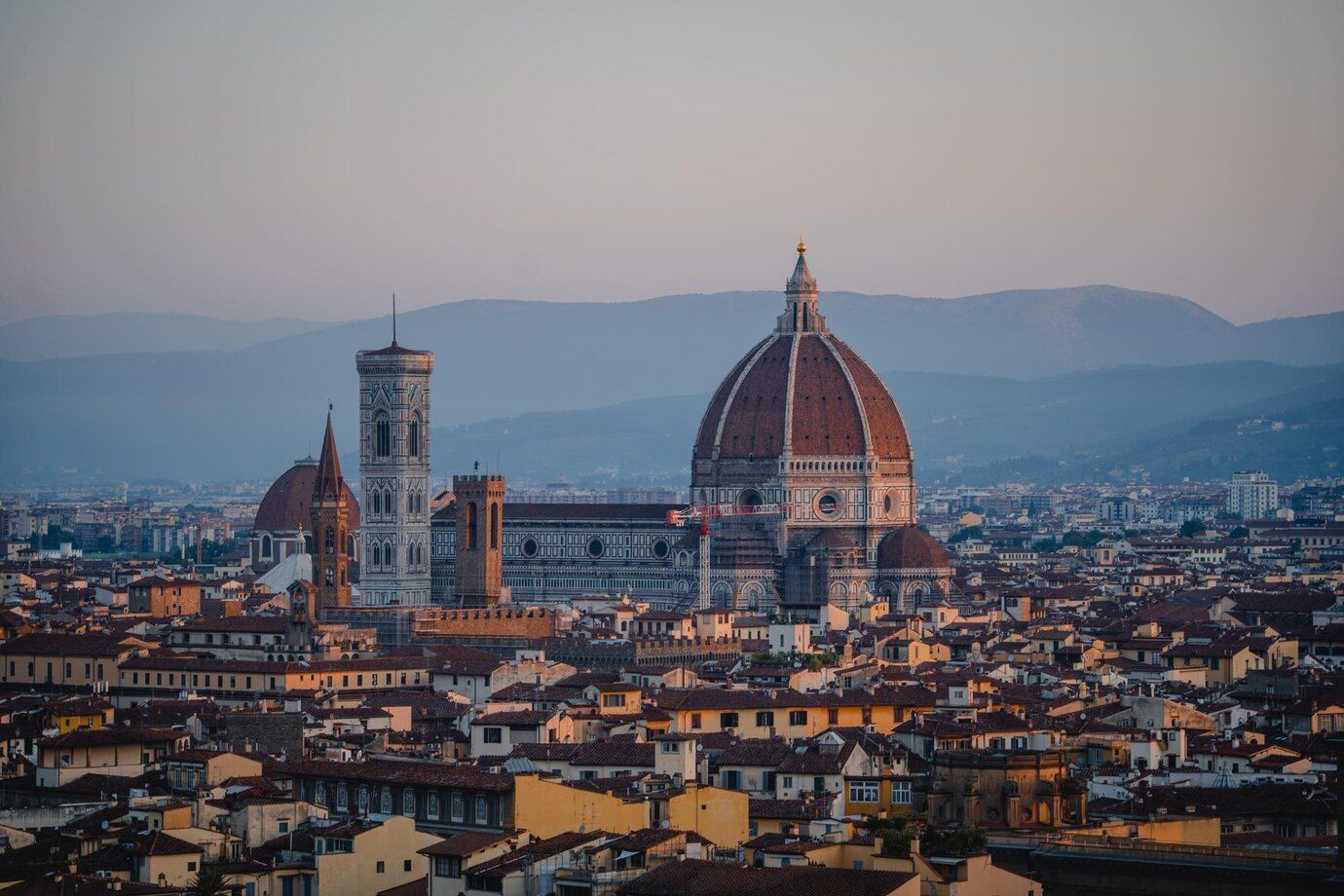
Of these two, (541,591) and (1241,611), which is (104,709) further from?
(541,591)

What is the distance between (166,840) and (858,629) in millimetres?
62570

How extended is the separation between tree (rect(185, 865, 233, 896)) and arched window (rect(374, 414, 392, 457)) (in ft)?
297

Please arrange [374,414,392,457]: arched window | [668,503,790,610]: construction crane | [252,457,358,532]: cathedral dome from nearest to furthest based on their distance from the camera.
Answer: [374,414,392,457]: arched window < [668,503,790,610]: construction crane < [252,457,358,532]: cathedral dome

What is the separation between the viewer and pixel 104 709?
65.3 meters

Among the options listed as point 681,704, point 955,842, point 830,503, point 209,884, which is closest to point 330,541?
point 830,503

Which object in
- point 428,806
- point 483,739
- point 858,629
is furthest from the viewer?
point 858,629

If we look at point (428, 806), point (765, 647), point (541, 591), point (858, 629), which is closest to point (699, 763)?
point (428, 806)

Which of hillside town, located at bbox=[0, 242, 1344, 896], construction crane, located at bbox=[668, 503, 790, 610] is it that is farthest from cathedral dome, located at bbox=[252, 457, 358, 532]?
construction crane, located at bbox=[668, 503, 790, 610]

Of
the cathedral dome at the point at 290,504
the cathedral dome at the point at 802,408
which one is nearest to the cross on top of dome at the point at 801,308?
the cathedral dome at the point at 802,408

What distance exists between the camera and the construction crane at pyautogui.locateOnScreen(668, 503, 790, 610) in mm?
137875

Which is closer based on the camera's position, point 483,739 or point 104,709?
point 483,739

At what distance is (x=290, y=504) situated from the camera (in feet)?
551

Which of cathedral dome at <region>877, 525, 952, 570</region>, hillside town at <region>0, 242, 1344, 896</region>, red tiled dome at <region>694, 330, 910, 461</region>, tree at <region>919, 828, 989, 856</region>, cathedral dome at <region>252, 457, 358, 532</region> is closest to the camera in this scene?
tree at <region>919, 828, 989, 856</region>

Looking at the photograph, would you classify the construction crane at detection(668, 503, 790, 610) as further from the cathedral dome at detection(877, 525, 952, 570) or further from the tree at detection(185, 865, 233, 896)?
the tree at detection(185, 865, 233, 896)
